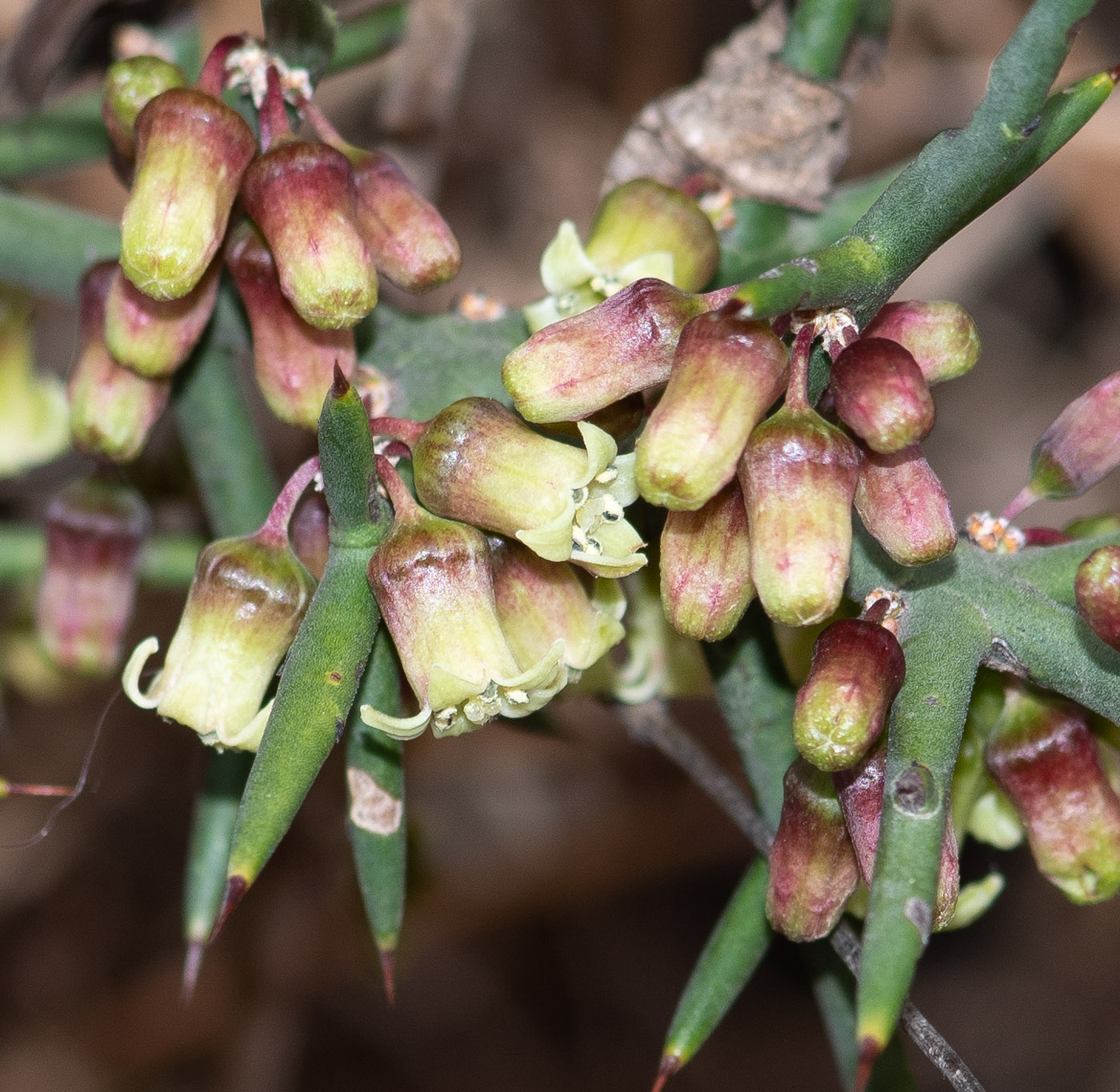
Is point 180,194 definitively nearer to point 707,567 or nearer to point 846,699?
point 707,567

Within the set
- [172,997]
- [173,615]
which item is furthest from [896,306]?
[172,997]

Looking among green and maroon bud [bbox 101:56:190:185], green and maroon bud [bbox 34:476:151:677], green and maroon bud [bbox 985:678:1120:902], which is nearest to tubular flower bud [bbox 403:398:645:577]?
green and maroon bud [bbox 985:678:1120:902]

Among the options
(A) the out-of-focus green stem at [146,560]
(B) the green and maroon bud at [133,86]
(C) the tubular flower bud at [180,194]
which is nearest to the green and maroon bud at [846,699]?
(C) the tubular flower bud at [180,194]

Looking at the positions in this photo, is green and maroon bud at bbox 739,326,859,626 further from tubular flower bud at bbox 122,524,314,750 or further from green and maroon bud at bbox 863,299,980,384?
tubular flower bud at bbox 122,524,314,750

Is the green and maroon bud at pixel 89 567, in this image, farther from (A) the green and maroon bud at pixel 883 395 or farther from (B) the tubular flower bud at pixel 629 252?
(A) the green and maroon bud at pixel 883 395

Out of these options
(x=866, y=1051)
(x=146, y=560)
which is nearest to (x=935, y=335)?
(x=866, y=1051)
